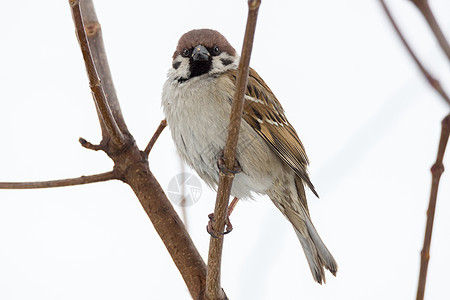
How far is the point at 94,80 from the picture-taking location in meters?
1.75

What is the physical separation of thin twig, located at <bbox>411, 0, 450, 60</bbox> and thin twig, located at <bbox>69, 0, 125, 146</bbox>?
1023mm

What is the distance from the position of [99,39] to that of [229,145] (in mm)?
1077

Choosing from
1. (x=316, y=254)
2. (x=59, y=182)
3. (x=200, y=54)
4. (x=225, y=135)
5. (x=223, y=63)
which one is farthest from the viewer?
(x=223, y=63)

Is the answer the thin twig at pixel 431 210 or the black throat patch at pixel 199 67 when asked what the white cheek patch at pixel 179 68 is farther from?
the thin twig at pixel 431 210

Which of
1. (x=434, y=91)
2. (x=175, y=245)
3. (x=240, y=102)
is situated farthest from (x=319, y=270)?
(x=434, y=91)

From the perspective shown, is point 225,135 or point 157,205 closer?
point 157,205

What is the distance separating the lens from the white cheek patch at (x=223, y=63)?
291cm

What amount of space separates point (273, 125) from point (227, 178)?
127 centimetres

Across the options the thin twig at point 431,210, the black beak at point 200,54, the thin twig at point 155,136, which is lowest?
the thin twig at point 155,136

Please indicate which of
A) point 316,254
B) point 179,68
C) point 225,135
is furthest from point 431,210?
point 179,68

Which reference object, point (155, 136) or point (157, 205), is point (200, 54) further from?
point (157, 205)

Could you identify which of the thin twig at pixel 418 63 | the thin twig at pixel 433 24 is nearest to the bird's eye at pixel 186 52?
the thin twig at pixel 418 63

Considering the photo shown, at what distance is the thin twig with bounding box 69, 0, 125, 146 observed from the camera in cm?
150

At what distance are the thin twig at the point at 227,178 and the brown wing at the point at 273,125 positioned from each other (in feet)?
3.15
